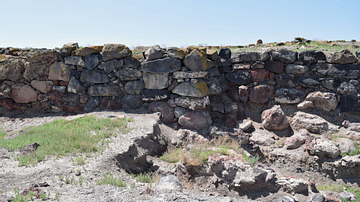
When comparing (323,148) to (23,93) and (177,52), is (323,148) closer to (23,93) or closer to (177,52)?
(177,52)

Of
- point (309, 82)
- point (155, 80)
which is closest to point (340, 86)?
point (309, 82)

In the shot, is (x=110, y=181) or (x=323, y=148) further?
(x=323, y=148)

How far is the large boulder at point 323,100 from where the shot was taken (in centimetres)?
693

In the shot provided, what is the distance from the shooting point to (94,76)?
796 cm

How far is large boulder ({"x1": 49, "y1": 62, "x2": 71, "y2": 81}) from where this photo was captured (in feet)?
26.8

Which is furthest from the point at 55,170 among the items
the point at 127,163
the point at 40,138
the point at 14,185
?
the point at 40,138

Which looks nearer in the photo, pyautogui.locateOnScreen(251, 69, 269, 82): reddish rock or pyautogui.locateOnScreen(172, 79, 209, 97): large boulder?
pyautogui.locateOnScreen(172, 79, 209, 97): large boulder

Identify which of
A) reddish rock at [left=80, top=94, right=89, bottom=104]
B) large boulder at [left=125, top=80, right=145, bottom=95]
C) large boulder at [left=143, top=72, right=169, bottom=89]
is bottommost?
reddish rock at [left=80, top=94, right=89, bottom=104]

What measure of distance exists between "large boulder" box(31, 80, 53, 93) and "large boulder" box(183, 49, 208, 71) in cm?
485

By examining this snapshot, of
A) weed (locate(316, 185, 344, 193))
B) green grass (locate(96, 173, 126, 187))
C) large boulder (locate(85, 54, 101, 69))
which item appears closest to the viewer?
green grass (locate(96, 173, 126, 187))

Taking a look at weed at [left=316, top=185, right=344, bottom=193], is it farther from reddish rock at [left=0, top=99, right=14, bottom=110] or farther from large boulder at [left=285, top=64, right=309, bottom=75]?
reddish rock at [left=0, top=99, right=14, bottom=110]

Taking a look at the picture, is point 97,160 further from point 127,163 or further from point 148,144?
point 148,144

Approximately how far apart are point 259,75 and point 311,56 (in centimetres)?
156

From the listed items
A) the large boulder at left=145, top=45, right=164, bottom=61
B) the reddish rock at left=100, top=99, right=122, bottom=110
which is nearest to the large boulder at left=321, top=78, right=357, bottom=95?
the large boulder at left=145, top=45, right=164, bottom=61
